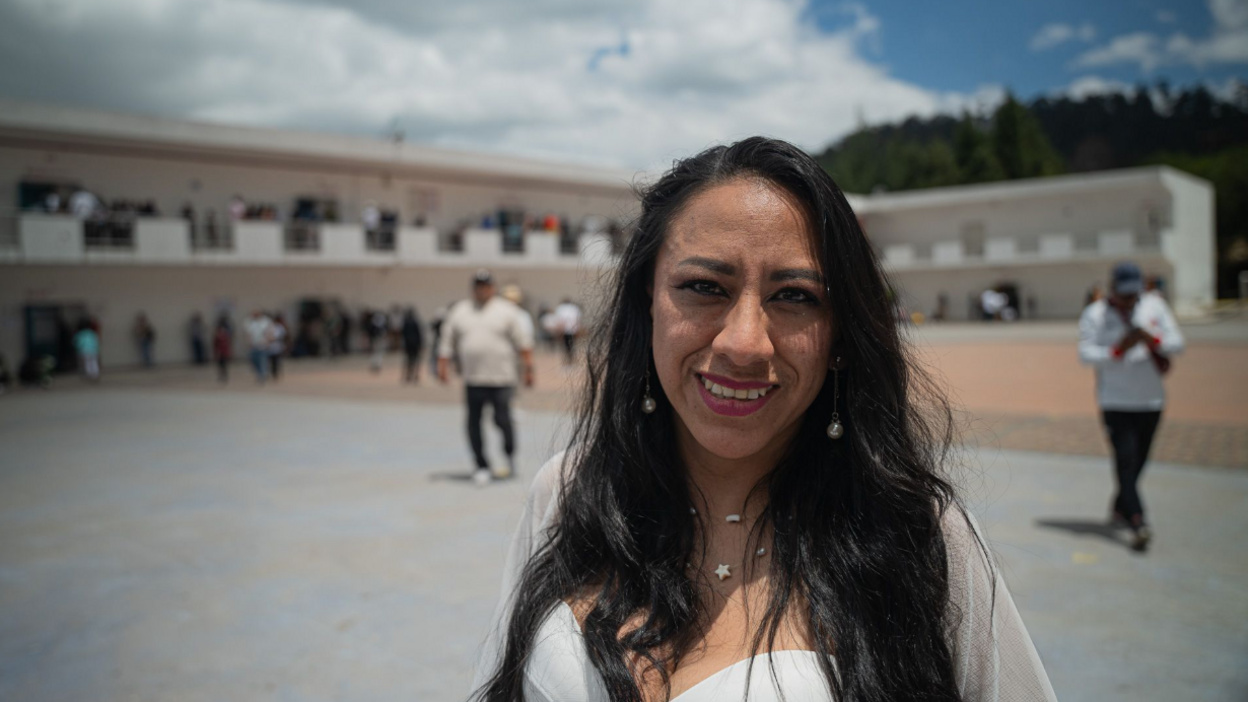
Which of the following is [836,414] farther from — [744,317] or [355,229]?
[355,229]

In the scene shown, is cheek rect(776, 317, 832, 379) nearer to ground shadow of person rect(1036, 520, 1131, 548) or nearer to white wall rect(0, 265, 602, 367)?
ground shadow of person rect(1036, 520, 1131, 548)

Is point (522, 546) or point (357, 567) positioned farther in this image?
point (357, 567)

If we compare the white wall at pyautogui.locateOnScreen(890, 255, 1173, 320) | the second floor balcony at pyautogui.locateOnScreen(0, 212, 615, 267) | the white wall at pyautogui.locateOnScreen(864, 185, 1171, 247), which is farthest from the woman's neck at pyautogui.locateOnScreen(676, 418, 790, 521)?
the white wall at pyautogui.locateOnScreen(890, 255, 1173, 320)

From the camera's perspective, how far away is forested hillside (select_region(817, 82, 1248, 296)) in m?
52.1

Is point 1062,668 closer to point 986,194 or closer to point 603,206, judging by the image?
point 603,206

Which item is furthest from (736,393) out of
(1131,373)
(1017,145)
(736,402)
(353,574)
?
(1017,145)

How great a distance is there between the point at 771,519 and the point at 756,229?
535 millimetres

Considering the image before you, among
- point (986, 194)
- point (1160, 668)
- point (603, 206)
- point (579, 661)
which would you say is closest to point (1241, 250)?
point (986, 194)

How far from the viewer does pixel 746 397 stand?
150 cm

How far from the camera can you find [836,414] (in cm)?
159

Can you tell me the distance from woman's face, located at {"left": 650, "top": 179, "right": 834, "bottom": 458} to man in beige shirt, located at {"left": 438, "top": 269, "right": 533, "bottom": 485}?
640 centimetres

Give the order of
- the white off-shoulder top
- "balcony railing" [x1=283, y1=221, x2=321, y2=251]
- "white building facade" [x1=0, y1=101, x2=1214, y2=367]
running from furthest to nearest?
"balcony railing" [x1=283, y1=221, x2=321, y2=251], "white building facade" [x1=0, y1=101, x2=1214, y2=367], the white off-shoulder top

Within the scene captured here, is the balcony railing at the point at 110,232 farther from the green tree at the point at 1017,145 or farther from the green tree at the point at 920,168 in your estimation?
the green tree at the point at 1017,145

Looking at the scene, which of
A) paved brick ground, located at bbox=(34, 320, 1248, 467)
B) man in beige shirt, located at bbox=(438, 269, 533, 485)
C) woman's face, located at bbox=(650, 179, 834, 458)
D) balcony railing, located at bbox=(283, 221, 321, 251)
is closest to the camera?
woman's face, located at bbox=(650, 179, 834, 458)
